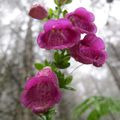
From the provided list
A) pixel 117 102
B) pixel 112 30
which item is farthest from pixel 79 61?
pixel 112 30

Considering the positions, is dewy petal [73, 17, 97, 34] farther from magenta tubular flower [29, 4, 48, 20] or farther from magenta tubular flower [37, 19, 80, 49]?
magenta tubular flower [29, 4, 48, 20]

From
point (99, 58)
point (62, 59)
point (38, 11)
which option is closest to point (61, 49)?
point (62, 59)

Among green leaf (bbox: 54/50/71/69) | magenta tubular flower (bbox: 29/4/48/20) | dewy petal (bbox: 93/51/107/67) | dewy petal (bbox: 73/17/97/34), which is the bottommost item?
green leaf (bbox: 54/50/71/69)

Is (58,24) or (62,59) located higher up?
(58,24)

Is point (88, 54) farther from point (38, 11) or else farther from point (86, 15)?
point (38, 11)

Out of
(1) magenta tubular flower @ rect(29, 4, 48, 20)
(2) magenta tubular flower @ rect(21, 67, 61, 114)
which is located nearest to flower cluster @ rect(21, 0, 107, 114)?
(2) magenta tubular flower @ rect(21, 67, 61, 114)
